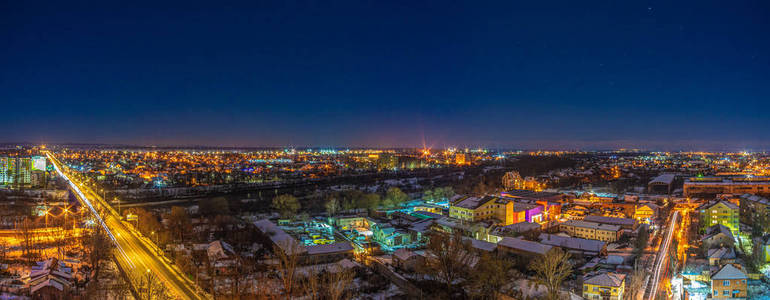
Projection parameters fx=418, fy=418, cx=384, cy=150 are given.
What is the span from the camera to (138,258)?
7.77 metres

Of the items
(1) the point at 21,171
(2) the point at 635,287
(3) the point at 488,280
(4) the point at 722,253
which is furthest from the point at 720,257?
(1) the point at 21,171

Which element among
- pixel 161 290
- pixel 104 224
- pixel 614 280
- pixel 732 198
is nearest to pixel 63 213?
pixel 104 224

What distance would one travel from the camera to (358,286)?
6809mm

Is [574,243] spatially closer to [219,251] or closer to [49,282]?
[219,251]

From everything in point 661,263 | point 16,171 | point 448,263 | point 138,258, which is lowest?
point 661,263

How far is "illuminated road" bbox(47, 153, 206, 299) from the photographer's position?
6273mm

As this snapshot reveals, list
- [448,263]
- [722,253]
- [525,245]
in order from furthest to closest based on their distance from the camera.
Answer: [525,245], [722,253], [448,263]

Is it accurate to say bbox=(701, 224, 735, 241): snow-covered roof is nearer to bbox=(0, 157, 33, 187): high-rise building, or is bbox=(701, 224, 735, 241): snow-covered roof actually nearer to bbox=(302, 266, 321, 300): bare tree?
bbox=(302, 266, 321, 300): bare tree

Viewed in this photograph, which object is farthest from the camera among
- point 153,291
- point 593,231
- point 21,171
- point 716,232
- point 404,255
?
point 21,171

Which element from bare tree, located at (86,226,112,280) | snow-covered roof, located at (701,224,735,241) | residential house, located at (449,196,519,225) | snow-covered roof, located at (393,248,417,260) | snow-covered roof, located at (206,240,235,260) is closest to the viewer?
bare tree, located at (86,226,112,280)

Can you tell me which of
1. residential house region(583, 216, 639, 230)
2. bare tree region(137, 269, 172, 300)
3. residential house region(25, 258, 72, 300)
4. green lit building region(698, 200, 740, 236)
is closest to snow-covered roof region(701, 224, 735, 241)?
green lit building region(698, 200, 740, 236)

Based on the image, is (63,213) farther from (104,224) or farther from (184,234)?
(184,234)

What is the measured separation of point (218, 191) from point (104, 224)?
25.4 feet

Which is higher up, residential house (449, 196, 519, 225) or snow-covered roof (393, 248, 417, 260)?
residential house (449, 196, 519, 225)
